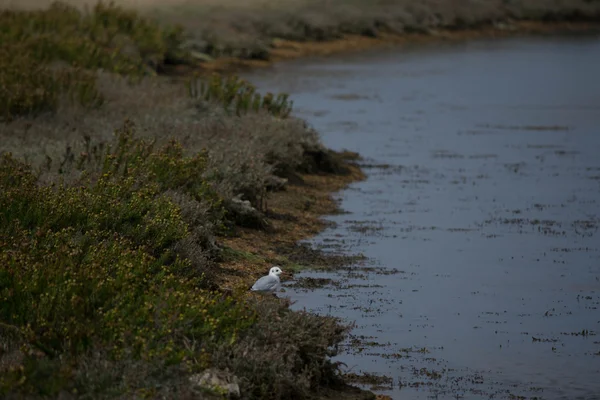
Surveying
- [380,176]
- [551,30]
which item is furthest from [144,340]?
[551,30]

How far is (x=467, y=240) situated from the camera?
1480cm

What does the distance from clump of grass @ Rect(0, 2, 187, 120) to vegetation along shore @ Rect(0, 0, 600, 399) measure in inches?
2.5

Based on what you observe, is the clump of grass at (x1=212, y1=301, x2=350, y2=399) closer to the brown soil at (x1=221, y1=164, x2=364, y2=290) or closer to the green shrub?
the green shrub

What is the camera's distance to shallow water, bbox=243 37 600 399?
9664 millimetres

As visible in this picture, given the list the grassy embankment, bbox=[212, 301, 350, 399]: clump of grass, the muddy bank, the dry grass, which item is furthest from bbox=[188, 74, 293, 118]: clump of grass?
the dry grass

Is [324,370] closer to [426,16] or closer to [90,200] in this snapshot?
[90,200]

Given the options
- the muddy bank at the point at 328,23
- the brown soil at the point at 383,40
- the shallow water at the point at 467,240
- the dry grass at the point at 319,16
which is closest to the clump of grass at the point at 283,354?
the shallow water at the point at 467,240

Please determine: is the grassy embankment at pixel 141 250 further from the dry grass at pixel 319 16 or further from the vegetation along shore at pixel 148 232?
the dry grass at pixel 319 16

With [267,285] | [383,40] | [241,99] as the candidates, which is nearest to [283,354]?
[267,285]

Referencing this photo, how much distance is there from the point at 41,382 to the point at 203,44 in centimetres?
3449

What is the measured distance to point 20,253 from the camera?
8602 mm

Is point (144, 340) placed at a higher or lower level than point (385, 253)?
higher

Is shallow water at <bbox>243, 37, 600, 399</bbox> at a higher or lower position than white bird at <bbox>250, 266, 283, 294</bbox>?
lower

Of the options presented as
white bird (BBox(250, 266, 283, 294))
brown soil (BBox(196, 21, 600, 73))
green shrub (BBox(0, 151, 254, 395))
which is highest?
green shrub (BBox(0, 151, 254, 395))
